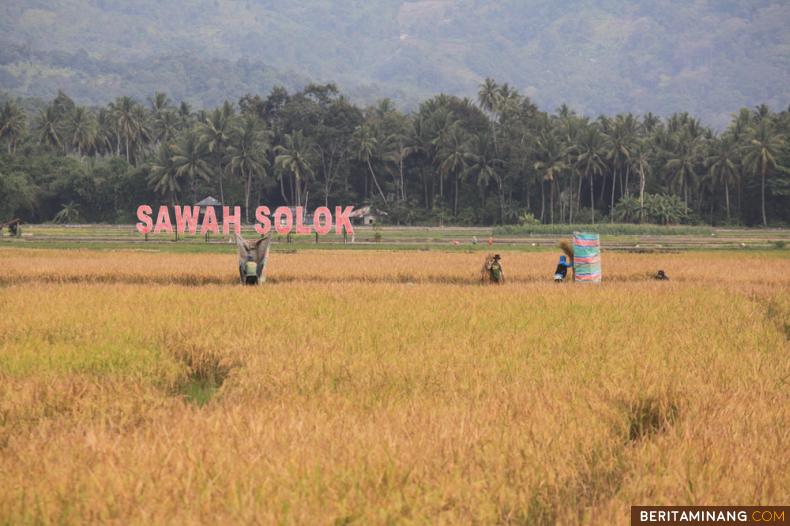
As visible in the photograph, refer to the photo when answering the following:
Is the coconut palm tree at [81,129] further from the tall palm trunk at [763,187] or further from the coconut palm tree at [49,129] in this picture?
the tall palm trunk at [763,187]

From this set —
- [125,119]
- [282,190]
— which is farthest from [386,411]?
[125,119]

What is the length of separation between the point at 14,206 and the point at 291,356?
270 feet

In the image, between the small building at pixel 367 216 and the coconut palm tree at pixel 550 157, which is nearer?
the coconut palm tree at pixel 550 157

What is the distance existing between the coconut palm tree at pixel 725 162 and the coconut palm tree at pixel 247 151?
49.6m

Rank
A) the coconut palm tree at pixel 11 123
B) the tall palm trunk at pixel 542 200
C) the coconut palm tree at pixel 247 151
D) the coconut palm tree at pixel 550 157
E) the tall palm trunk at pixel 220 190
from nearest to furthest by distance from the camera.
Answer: the coconut palm tree at pixel 550 157 → the tall palm trunk at pixel 542 200 → the coconut palm tree at pixel 247 151 → the tall palm trunk at pixel 220 190 → the coconut palm tree at pixel 11 123

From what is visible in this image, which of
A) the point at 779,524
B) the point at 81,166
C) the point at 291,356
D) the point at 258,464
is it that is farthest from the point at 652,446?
the point at 81,166

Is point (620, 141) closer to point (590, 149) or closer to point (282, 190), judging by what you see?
point (590, 149)

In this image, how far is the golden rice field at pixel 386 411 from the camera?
4.79 m

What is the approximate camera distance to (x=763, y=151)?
84125 mm

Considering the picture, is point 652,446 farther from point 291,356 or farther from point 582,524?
point 291,356

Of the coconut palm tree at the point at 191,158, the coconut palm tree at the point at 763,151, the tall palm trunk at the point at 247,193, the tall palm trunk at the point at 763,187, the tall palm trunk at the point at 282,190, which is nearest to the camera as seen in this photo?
the tall palm trunk at the point at 763,187

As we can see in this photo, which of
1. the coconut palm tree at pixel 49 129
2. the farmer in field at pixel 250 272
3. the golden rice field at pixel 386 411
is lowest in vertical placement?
the golden rice field at pixel 386 411

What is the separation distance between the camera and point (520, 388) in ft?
25.4

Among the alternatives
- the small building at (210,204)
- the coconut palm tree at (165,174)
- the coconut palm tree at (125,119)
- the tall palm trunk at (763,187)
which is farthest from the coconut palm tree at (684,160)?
the coconut palm tree at (125,119)
